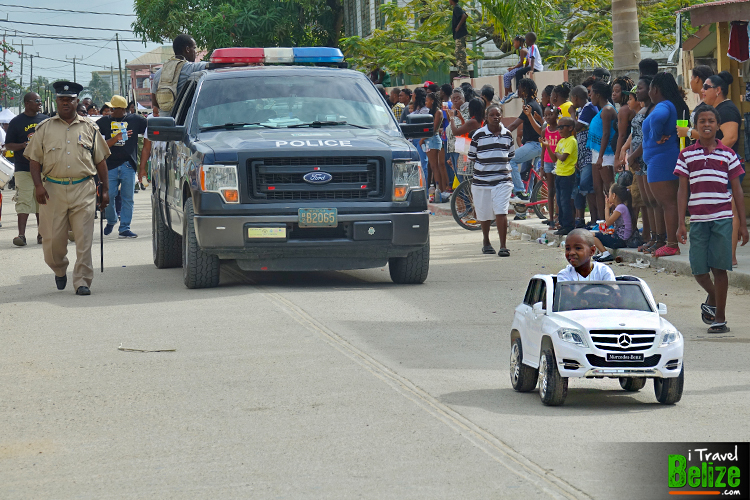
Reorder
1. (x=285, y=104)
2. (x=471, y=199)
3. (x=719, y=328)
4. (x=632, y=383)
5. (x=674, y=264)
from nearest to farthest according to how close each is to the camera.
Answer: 1. (x=632, y=383)
2. (x=719, y=328)
3. (x=285, y=104)
4. (x=674, y=264)
5. (x=471, y=199)

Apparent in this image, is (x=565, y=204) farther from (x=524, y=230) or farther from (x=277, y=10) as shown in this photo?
(x=277, y=10)

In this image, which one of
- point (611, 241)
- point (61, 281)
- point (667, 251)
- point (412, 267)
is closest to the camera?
point (412, 267)

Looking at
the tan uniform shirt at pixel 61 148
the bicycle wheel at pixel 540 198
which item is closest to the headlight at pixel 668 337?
the tan uniform shirt at pixel 61 148

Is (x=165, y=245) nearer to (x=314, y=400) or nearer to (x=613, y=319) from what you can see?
(x=314, y=400)

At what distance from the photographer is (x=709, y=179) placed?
357 inches

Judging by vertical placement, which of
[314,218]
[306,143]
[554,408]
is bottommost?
[554,408]

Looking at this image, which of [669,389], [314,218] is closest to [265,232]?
[314,218]

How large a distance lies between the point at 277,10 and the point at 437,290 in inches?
1284

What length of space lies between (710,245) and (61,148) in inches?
242

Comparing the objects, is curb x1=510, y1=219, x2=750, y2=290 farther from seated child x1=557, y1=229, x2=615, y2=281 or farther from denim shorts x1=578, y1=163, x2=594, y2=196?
seated child x1=557, y1=229, x2=615, y2=281

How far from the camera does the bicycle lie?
16938mm

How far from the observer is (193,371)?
761 centimetres

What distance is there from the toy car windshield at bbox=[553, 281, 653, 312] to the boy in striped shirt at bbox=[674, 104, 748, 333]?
8.51 feet

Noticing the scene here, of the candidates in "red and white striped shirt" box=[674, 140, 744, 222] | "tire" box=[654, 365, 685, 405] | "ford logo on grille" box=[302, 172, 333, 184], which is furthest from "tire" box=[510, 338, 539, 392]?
"ford logo on grille" box=[302, 172, 333, 184]
